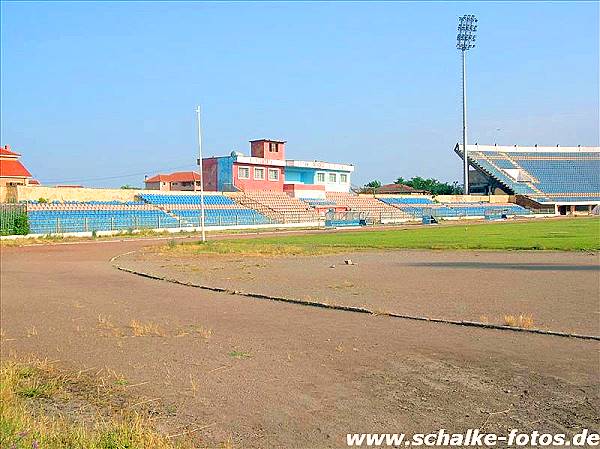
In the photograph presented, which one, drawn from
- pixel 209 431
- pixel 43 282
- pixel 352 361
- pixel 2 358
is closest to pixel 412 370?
pixel 352 361

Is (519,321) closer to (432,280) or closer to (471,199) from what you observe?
(432,280)

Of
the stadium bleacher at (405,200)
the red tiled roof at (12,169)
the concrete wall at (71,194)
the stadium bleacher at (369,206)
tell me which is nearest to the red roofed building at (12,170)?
the red tiled roof at (12,169)

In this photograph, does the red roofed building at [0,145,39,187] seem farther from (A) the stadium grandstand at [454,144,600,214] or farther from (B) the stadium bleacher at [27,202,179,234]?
(A) the stadium grandstand at [454,144,600,214]

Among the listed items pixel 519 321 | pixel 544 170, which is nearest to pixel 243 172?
pixel 544 170

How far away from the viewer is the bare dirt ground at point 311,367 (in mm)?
6109

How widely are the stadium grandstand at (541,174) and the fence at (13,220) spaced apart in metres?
75.7

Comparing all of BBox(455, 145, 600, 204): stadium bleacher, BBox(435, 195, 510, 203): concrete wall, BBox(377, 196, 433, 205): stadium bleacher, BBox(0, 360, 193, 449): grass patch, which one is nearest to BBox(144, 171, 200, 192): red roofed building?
BBox(377, 196, 433, 205): stadium bleacher

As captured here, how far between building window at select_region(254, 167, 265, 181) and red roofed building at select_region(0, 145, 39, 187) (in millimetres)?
26185

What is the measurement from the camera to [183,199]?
68.0m

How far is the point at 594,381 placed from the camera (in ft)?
23.7

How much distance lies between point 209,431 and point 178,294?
10.5 metres

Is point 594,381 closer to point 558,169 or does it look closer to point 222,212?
point 222,212

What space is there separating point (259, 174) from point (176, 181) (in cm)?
2071

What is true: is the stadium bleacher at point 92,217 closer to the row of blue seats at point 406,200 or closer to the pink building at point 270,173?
the pink building at point 270,173
